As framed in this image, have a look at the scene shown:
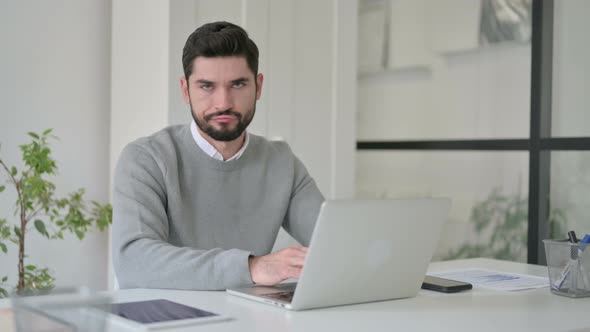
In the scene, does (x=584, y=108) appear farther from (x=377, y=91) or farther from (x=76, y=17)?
(x=76, y=17)

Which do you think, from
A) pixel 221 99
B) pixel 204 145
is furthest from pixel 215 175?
pixel 221 99

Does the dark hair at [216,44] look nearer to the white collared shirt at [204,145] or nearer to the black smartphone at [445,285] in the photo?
the white collared shirt at [204,145]

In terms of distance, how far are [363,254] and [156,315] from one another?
16.8 inches

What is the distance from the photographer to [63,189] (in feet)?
10.8

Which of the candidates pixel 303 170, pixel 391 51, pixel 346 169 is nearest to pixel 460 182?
pixel 346 169

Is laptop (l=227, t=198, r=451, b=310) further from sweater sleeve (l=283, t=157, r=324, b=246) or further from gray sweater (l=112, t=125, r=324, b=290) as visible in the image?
sweater sleeve (l=283, t=157, r=324, b=246)

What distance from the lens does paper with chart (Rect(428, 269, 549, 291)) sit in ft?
6.11

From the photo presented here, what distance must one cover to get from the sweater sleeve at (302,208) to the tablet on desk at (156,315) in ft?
2.80

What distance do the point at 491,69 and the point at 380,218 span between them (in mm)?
2199

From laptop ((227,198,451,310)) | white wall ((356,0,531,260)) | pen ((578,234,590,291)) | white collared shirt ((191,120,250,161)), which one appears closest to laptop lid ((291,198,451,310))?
laptop ((227,198,451,310))

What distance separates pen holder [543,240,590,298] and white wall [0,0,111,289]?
7.38ft

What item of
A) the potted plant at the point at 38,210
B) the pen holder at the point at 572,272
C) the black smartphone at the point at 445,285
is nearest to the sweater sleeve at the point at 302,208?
the black smartphone at the point at 445,285

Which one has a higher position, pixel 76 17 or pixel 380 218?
pixel 76 17

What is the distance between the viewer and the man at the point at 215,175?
1962mm
